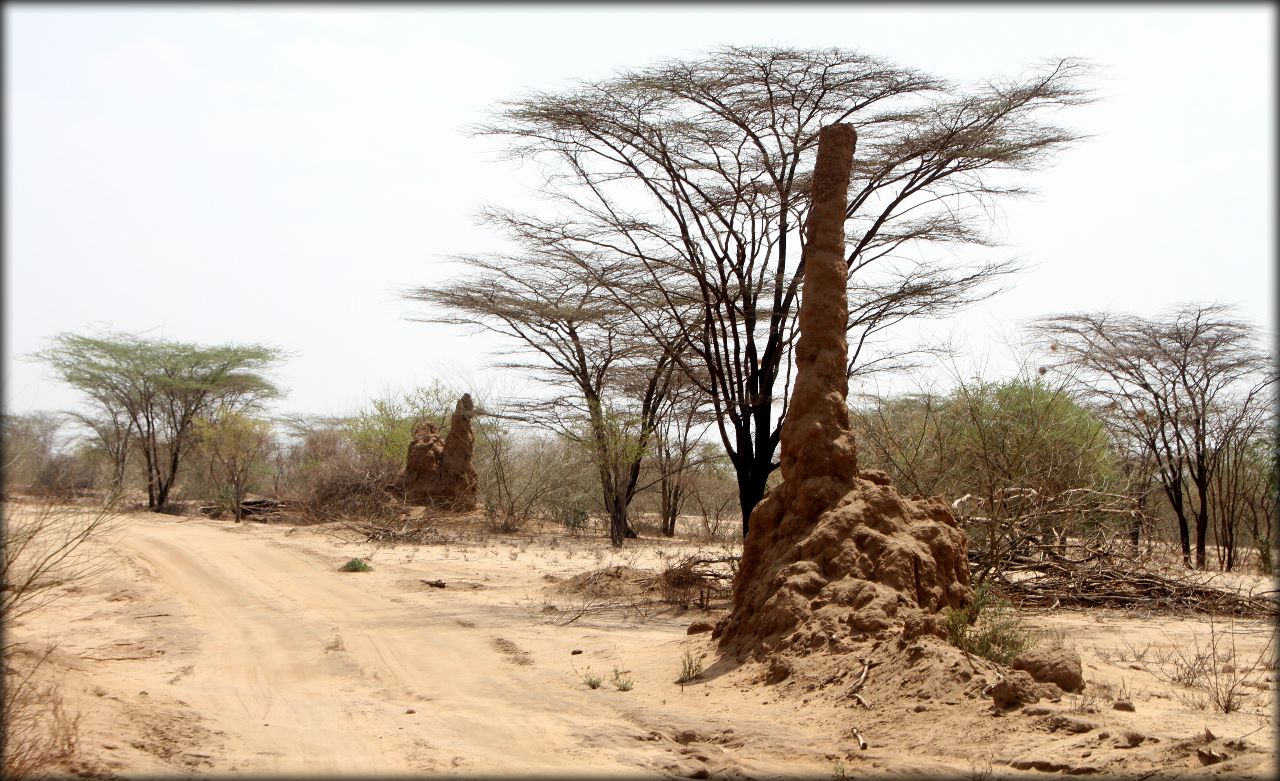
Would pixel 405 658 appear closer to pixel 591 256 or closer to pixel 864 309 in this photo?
pixel 864 309

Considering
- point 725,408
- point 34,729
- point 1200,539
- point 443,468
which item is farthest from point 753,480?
point 443,468

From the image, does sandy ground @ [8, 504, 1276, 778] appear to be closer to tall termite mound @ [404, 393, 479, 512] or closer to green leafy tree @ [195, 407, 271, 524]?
tall termite mound @ [404, 393, 479, 512]

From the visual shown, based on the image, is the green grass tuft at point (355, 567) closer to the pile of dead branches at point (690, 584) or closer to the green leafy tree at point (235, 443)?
the pile of dead branches at point (690, 584)

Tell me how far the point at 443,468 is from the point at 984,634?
18.4 m

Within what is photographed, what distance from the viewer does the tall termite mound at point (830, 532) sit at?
7148mm

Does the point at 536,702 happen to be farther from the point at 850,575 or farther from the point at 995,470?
the point at 995,470

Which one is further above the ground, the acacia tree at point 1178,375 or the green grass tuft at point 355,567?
the acacia tree at point 1178,375

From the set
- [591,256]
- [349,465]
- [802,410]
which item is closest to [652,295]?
[591,256]

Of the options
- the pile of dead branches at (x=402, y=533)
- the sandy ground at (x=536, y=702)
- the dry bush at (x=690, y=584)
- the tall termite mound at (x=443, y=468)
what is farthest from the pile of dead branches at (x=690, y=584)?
the tall termite mound at (x=443, y=468)

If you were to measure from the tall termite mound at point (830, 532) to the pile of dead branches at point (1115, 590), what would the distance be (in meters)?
2.89

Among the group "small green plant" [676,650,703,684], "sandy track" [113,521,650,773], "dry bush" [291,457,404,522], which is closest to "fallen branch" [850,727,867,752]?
"sandy track" [113,521,650,773]

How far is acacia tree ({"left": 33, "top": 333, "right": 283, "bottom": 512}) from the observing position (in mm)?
28578

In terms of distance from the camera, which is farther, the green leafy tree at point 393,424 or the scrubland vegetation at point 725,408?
the green leafy tree at point 393,424

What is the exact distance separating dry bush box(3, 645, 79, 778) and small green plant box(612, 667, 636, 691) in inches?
139
